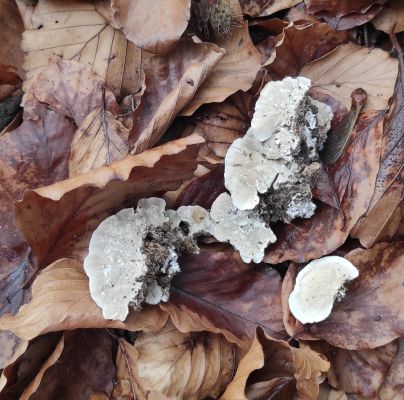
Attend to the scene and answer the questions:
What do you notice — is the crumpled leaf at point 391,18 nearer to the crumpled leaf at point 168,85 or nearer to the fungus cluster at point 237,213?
the fungus cluster at point 237,213

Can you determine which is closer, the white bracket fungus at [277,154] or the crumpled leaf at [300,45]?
the white bracket fungus at [277,154]

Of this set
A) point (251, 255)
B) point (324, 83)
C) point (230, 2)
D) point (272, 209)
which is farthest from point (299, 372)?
point (230, 2)

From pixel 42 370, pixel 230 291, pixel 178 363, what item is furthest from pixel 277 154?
pixel 42 370

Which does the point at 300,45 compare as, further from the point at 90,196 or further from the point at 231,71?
the point at 90,196

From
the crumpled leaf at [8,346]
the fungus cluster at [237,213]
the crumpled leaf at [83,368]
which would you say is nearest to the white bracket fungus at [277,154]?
the fungus cluster at [237,213]

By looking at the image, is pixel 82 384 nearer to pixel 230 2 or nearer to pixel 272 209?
pixel 272 209

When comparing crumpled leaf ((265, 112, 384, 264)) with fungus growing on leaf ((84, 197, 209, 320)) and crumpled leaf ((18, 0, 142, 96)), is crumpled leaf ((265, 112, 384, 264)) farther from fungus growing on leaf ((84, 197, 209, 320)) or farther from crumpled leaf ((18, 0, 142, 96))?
crumpled leaf ((18, 0, 142, 96))
